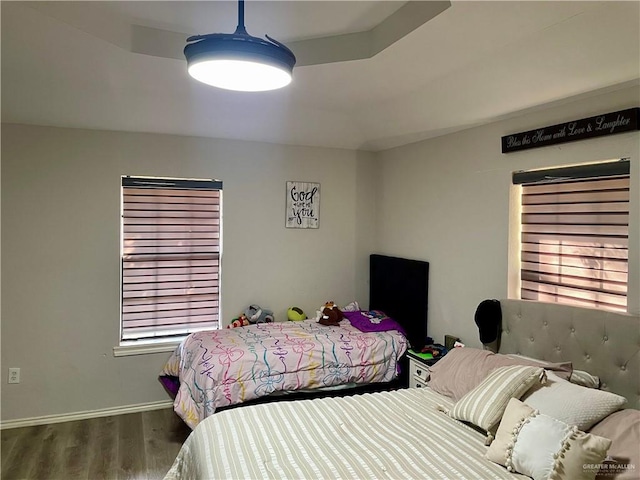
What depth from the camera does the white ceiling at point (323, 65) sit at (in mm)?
2033

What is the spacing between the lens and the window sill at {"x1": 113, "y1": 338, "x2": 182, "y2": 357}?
12.2ft

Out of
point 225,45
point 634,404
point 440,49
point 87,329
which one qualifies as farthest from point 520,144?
point 87,329

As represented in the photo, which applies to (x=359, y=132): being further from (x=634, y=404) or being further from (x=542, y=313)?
(x=634, y=404)

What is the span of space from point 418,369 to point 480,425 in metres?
1.21

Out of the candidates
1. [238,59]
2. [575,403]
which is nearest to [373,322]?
[575,403]

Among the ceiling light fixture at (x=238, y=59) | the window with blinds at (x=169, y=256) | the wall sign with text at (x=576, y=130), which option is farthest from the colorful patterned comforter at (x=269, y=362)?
the ceiling light fixture at (x=238, y=59)

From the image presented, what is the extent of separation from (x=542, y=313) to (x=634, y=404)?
618 millimetres

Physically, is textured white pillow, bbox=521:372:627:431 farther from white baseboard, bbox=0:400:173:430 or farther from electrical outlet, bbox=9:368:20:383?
electrical outlet, bbox=9:368:20:383

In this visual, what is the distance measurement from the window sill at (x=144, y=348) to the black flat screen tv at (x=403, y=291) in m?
1.95

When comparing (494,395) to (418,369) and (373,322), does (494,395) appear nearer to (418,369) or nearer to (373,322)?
(418,369)

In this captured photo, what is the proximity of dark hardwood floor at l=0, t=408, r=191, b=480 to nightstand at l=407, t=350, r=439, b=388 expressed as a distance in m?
1.81

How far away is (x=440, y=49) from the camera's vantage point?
2357mm

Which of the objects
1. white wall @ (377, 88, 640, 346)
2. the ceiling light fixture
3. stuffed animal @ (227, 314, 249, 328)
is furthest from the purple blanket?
the ceiling light fixture

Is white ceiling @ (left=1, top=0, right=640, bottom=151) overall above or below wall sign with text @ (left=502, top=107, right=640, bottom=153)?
above
